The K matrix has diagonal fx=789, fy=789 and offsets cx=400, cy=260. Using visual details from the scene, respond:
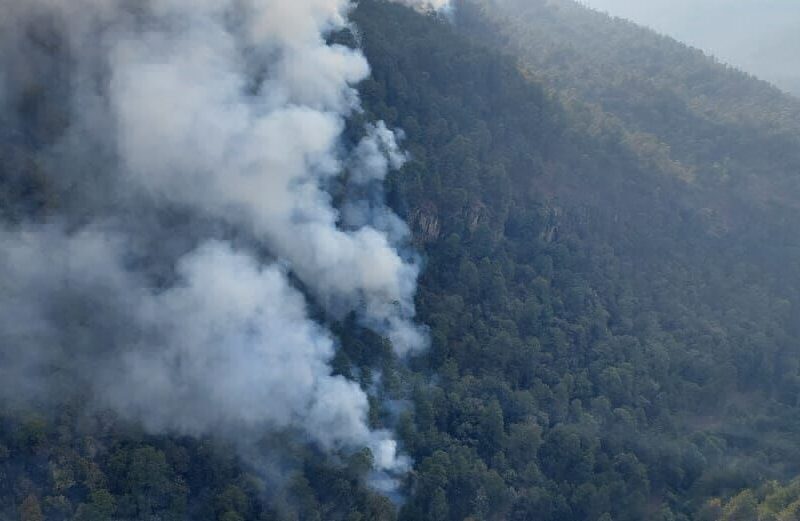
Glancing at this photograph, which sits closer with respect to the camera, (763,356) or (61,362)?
(61,362)

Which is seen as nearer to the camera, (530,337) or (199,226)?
(199,226)

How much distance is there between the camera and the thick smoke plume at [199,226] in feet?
95.1

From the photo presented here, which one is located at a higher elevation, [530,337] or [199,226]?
[530,337]

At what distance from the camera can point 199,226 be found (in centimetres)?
3388

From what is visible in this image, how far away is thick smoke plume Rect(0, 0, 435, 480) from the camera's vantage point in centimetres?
2898

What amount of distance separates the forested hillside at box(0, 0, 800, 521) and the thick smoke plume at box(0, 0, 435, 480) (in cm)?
112

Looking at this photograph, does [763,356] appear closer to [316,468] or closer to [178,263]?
[316,468]

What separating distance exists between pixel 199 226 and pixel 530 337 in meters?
16.4

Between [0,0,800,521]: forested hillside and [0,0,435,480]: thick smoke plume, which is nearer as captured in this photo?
[0,0,800,521]: forested hillside

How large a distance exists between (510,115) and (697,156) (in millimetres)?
18243

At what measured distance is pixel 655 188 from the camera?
165 feet

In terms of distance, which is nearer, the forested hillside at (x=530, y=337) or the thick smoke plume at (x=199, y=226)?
the forested hillside at (x=530, y=337)

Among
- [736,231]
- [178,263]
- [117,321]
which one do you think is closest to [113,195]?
[178,263]

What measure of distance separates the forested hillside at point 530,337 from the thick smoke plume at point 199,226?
3.66 feet
